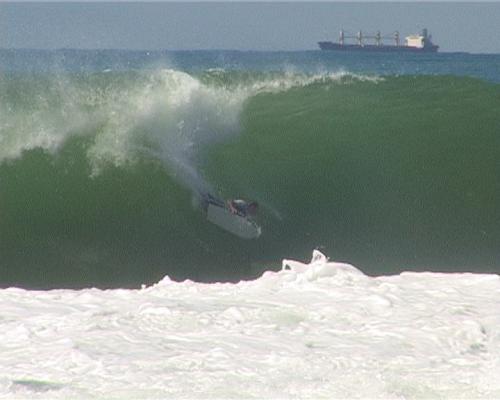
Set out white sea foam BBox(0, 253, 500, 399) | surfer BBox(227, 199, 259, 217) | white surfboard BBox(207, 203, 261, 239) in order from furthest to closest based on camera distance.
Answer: surfer BBox(227, 199, 259, 217) → white surfboard BBox(207, 203, 261, 239) → white sea foam BBox(0, 253, 500, 399)

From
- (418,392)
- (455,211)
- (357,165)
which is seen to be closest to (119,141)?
(357,165)

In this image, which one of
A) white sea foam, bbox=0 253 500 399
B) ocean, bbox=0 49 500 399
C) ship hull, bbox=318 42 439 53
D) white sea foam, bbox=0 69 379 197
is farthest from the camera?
ship hull, bbox=318 42 439 53

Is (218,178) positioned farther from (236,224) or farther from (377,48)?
(377,48)

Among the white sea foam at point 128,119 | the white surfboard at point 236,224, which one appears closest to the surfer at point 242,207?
the white surfboard at point 236,224

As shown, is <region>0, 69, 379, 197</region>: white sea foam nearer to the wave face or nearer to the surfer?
the wave face

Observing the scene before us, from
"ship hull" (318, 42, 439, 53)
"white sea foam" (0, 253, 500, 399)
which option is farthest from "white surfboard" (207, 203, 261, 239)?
"ship hull" (318, 42, 439, 53)

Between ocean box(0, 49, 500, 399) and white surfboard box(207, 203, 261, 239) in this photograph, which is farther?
white surfboard box(207, 203, 261, 239)

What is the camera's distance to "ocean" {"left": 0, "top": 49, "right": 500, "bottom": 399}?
3.67 m

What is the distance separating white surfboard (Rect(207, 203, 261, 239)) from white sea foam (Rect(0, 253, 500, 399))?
11.7ft

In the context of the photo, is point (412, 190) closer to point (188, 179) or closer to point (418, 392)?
point (188, 179)

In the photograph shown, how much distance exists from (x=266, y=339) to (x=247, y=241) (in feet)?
14.5

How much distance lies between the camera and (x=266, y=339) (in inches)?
155

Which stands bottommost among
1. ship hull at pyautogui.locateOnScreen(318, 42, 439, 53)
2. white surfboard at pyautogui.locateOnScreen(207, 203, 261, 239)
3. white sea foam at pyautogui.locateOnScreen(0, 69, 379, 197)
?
white surfboard at pyautogui.locateOnScreen(207, 203, 261, 239)

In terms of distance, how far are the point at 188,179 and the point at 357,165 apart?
1784mm
